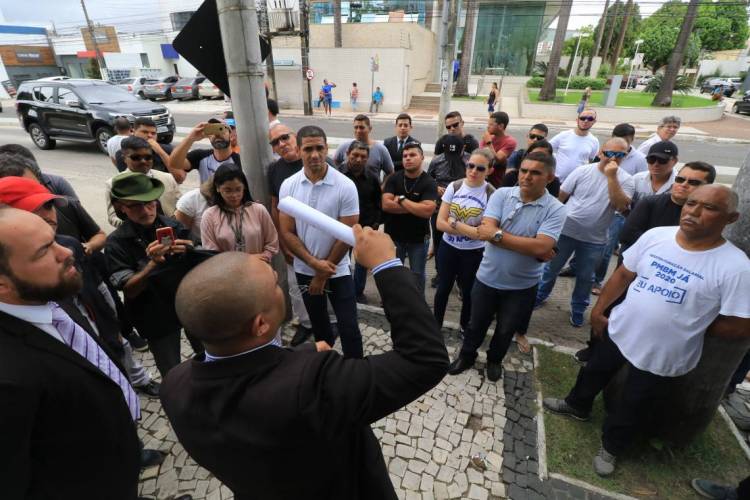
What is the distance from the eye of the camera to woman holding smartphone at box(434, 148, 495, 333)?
3471mm

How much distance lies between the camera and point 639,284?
2.37m

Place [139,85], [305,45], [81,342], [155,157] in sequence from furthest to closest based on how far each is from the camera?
[139,85] < [305,45] < [155,157] < [81,342]

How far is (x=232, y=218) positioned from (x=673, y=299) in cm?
302

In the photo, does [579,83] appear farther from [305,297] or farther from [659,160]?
[305,297]

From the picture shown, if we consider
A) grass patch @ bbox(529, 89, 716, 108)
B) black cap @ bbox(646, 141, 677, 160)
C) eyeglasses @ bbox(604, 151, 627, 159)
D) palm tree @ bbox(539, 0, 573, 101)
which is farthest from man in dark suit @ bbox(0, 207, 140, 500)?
grass patch @ bbox(529, 89, 716, 108)

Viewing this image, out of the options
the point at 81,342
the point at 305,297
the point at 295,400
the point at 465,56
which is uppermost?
the point at 465,56

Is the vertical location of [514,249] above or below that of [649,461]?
above

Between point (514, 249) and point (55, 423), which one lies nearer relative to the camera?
point (55, 423)

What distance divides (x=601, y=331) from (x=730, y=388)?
60.9 inches

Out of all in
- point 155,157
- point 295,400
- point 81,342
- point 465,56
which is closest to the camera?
point 295,400

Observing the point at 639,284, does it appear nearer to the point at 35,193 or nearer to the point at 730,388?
the point at 730,388

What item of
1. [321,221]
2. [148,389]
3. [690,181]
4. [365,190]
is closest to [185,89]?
[365,190]

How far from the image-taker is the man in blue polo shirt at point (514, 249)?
9.48ft

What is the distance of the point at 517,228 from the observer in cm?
303
